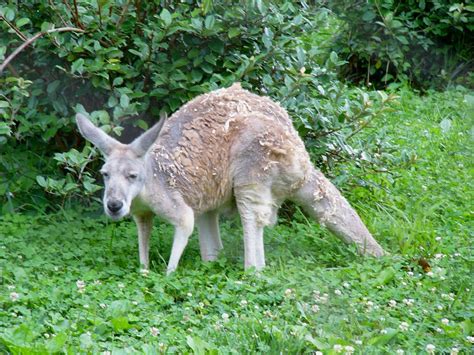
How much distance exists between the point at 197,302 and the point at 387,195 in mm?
2702

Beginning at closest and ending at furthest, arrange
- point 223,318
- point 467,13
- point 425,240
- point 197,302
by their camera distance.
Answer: point 223,318 < point 197,302 < point 425,240 < point 467,13

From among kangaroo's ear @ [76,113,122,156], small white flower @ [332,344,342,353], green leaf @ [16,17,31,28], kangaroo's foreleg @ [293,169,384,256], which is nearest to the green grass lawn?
small white flower @ [332,344,342,353]

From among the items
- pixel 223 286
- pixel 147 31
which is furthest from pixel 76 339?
pixel 147 31

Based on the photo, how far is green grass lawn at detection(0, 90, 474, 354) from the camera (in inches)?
190

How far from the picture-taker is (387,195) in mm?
7746

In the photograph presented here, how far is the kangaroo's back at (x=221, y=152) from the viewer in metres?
6.46

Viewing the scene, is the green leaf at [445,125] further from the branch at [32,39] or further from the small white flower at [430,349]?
the small white flower at [430,349]

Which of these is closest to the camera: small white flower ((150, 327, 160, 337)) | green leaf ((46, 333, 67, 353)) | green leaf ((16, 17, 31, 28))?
green leaf ((46, 333, 67, 353))

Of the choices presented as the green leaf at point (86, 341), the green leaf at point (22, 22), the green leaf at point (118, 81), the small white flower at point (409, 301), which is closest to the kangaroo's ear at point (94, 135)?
the green leaf at point (118, 81)

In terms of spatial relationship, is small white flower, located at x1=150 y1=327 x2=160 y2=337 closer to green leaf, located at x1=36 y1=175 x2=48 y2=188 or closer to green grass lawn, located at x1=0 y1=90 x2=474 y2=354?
green grass lawn, located at x1=0 y1=90 x2=474 y2=354

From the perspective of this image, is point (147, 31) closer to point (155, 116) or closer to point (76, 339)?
point (155, 116)

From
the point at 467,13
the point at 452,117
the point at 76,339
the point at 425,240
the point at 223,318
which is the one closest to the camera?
the point at 76,339

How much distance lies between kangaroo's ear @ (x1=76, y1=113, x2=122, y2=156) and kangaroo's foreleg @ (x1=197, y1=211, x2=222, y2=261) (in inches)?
35.4

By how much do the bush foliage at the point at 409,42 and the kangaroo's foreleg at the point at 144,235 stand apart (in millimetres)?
4649
